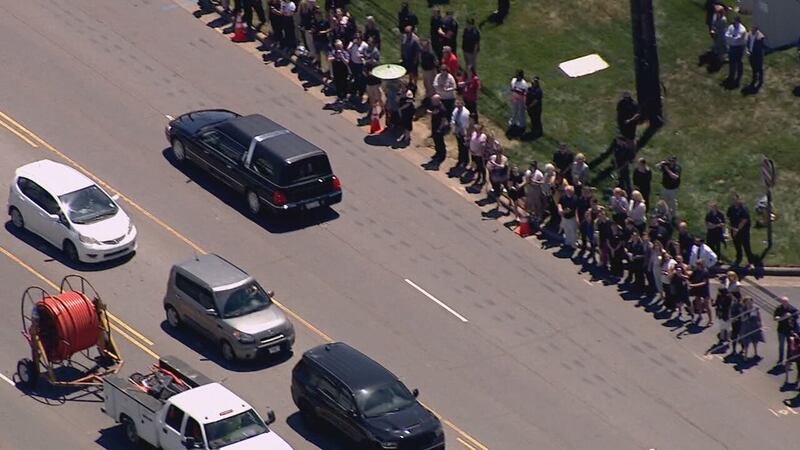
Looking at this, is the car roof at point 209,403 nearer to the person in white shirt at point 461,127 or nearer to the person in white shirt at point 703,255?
the person in white shirt at point 703,255

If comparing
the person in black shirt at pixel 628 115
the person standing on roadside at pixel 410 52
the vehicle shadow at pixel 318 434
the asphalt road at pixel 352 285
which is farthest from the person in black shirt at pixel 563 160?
the vehicle shadow at pixel 318 434

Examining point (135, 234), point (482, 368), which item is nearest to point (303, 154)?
point (135, 234)

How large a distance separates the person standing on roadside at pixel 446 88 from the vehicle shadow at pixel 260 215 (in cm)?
529

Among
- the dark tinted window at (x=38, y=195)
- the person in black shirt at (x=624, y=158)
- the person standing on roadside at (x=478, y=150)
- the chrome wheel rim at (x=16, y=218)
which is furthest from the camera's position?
the person in black shirt at (x=624, y=158)

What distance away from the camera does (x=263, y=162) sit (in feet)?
155

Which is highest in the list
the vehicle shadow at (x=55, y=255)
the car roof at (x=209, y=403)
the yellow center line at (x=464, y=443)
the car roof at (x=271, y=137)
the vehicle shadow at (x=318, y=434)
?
the car roof at (x=209, y=403)

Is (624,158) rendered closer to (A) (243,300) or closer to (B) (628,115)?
(B) (628,115)

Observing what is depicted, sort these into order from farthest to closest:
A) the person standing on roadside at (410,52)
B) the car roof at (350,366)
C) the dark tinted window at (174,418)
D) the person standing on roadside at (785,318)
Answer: the person standing on roadside at (410,52) → the person standing on roadside at (785,318) → the car roof at (350,366) → the dark tinted window at (174,418)

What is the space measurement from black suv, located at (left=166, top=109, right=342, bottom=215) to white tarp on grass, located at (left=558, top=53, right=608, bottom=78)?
979 centimetres

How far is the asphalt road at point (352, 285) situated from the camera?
1644 inches

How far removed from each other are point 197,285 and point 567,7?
19.9 m

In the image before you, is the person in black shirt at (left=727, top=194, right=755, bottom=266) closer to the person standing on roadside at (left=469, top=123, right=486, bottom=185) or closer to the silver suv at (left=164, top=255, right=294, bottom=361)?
the person standing on roadside at (left=469, top=123, right=486, bottom=185)

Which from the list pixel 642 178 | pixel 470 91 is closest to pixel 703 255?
pixel 642 178

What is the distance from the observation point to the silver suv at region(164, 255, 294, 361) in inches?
1638
